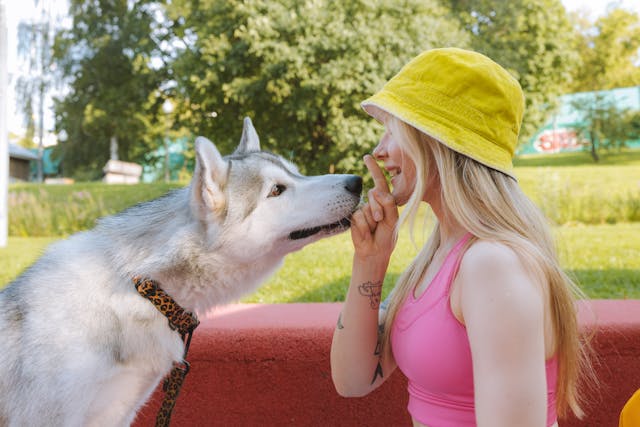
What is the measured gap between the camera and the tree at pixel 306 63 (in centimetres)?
1438

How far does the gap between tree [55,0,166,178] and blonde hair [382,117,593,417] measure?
23300mm

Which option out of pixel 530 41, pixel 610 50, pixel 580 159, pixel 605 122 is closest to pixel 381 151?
pixel 530 41

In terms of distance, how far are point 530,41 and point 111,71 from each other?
18799 millimetres

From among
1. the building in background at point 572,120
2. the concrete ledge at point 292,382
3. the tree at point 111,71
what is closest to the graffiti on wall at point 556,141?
the building in background at point 572,120

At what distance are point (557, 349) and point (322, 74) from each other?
1326 cm

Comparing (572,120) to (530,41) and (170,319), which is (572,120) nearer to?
(530,41)

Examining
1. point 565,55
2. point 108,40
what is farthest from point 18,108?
point 565,55

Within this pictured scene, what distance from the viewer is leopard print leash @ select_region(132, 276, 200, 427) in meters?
1.93

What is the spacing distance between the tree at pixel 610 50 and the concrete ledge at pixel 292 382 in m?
28.9

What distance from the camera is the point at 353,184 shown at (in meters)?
2.21

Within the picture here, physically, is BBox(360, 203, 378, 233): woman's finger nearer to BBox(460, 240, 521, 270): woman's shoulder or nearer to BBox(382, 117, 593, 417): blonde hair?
BBox(382, 117, 593, 417): blonde hair

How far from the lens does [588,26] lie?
94.8ft

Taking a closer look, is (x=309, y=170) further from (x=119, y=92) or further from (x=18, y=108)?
(x=18, y=108)

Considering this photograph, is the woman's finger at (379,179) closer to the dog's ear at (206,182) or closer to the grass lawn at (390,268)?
the dog's ear at (206,182)
